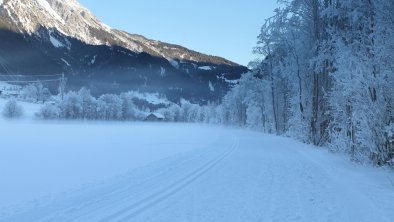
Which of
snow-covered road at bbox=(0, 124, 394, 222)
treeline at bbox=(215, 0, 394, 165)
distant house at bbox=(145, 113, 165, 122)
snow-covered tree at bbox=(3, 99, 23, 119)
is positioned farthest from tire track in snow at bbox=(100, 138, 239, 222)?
distant house at bbox=(145, 113, 165, 122)

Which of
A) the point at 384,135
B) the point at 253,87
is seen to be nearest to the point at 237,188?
the point at 384,135

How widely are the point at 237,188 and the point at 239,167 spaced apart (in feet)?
14.7

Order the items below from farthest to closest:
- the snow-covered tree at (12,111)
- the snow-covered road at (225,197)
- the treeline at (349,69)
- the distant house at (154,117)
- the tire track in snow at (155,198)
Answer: the distant house at (154,117) < the snow-covered tree at (12,111) < the treeline at (349,69) < the snow-covered road at (225,197) < the tire track in snow at (155,198)

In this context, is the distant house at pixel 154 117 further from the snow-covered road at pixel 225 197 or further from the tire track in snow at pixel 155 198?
the tire track in snow at pixel 155 198

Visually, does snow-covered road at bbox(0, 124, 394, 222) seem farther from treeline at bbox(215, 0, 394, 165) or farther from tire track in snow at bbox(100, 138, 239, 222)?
treeline at bbox(215, 0, 394, 165)

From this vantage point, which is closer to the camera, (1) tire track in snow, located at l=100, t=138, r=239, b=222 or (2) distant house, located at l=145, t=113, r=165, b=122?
(1) tire track in snow, located at l=100, t=138, r=239, b=222

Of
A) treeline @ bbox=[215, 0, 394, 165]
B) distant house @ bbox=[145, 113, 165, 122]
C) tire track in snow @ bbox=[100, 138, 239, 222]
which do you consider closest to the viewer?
tire track in snow @ bbox=[100, 138, 239, 222]

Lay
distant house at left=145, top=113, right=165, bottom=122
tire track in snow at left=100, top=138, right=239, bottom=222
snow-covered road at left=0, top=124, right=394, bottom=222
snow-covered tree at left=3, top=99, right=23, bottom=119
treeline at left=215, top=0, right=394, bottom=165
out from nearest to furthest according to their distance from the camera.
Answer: tire track in snow at left=100, top=138, right=239, bottom=222 → snow-covered road at left=0, top=124, right=394, bottom=222 → treeline at left=215, top=0, right=394, bottom=165 → snow-covered tree at left=3, top=99, right=23, bottom=119 → distant house at left=145, top=113, right=165, bottom=122

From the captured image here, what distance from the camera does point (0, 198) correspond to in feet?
28.3

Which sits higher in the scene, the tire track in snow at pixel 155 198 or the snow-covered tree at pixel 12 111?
the snow-covered tree at pixel 12 111

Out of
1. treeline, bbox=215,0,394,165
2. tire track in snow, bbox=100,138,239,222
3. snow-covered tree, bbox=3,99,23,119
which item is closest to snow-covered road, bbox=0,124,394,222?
tire track in snow, bbox=100,138,239,222

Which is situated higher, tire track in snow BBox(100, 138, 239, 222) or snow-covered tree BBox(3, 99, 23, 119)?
snow-covered tree BBox(3, 99, 23, 119)

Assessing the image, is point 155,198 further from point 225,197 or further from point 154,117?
point 154,117

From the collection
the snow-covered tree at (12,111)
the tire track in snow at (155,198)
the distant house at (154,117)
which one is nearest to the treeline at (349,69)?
the tire track in snow at (155,198)
